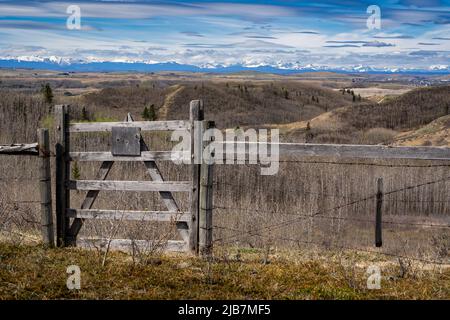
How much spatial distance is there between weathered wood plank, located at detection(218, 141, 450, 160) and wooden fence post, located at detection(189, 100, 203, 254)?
1.24 ft

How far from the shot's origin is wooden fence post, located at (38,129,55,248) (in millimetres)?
8789

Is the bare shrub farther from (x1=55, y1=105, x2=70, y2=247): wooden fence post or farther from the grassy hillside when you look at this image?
(x1=55, y1=105, x2=70, y2=247): wooden fence post

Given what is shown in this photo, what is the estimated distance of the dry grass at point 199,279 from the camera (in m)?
6.41

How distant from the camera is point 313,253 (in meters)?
9.52

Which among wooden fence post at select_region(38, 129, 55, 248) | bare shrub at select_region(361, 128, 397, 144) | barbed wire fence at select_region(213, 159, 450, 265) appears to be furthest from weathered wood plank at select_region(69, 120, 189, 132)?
bare shrub at select_region(361, 128, 397, 144)

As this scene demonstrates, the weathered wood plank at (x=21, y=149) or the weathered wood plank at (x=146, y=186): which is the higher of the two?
the weathered wood plank at (x=21, y=149)

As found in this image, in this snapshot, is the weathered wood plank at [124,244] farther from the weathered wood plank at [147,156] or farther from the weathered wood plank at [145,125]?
the weathered wood plank at [145,125]

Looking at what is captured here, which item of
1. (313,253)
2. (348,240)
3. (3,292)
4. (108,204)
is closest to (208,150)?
(313,253)

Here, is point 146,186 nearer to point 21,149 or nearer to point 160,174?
point 160,174

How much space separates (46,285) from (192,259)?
2229mm

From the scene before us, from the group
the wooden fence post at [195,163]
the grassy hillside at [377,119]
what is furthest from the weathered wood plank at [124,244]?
the grassy hillside at [377,119]

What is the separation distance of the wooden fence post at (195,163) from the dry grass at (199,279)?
463 millimetres
